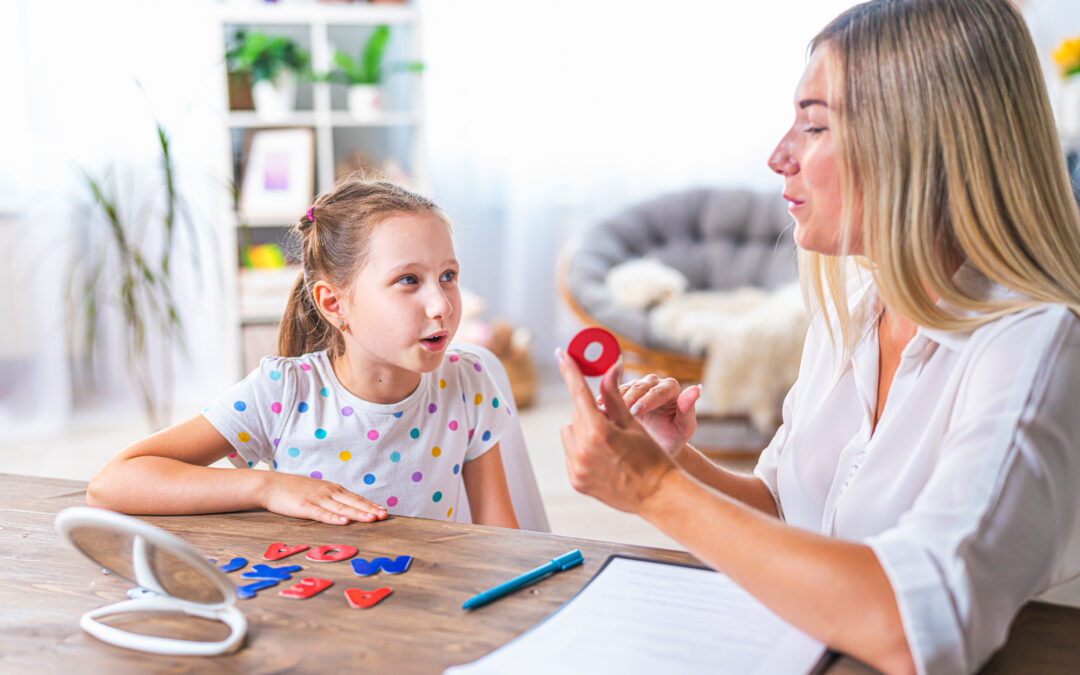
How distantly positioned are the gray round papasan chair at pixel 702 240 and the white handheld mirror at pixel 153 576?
3.06 m

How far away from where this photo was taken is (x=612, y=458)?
738 mm

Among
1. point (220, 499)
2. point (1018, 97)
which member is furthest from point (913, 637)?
point (220, 499)

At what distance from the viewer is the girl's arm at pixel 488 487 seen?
1398mm

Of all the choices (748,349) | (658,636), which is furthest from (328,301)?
(748,349)

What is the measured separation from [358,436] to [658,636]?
72cm

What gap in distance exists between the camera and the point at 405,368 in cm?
131

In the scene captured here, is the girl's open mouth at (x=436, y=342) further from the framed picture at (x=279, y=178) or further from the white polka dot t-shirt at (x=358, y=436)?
the framed picture at (x=279, y=178)

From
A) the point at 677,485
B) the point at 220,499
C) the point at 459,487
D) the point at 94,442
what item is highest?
the point at 677,485

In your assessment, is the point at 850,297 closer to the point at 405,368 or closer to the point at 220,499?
the point at 405,368

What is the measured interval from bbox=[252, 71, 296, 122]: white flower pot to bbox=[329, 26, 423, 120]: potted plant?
0.69ft

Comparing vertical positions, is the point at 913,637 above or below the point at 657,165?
below

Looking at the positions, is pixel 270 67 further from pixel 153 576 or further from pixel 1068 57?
pixel 153 576

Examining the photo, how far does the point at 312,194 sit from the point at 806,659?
12.0ft

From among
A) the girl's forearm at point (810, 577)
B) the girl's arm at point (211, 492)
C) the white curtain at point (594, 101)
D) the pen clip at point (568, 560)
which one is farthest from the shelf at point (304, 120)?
the girl's forearm at point (810, 577)
